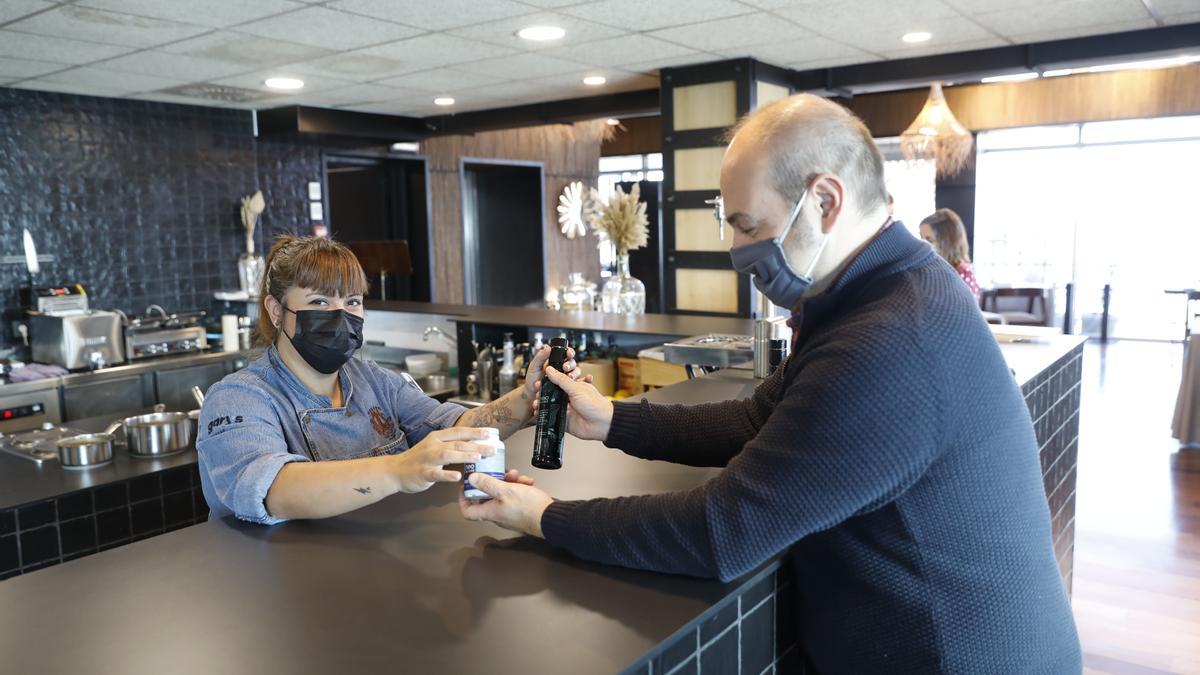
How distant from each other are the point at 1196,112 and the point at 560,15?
646cm

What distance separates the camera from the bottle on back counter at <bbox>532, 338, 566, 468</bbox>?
1527 millimetres

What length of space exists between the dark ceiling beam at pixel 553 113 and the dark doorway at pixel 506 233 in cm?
141

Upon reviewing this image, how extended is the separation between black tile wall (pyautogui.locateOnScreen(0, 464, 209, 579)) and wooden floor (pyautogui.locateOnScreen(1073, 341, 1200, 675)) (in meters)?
3.23

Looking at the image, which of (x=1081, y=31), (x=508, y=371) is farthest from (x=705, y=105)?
(x=508, y=371)

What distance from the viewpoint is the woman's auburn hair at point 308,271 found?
6.06 feet

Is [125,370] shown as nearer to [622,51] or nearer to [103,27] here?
[103,27]

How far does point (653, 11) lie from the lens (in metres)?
3.83

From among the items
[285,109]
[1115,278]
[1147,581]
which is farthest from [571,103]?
[1115,278]

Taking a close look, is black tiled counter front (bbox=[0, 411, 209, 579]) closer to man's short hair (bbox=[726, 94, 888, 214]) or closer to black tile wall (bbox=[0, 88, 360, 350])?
man's short hair (bbox=[726, 94, 888, 214])

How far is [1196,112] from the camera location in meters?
7.42

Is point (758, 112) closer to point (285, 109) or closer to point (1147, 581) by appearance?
point (1147, 581)

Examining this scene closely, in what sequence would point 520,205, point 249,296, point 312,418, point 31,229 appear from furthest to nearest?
point 520,205 → point 249,296 → point 31,229 → point 312,418

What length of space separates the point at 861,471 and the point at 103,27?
4.03m

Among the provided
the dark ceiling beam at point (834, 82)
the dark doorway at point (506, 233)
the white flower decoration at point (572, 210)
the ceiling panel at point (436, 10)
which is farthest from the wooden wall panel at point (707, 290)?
the white flower decoration at point (572, 210)
